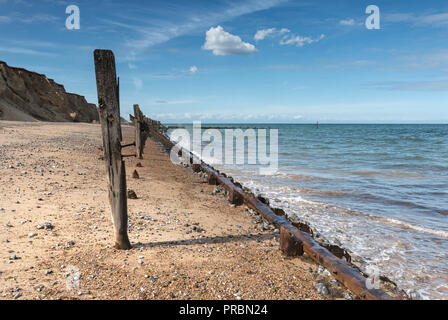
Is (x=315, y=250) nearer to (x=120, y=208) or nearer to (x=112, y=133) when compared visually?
(x=120, y=208)

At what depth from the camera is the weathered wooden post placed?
4.04m

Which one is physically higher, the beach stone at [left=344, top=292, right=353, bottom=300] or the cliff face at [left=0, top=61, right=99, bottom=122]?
the cliff face at [left=0, top=61, right=99, bottom=122]

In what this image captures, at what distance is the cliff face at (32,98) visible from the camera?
34.7 metres

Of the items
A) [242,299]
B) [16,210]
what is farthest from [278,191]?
[16,210]

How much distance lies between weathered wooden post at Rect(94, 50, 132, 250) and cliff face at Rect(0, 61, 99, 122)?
114 ft

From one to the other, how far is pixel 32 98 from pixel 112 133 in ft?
148

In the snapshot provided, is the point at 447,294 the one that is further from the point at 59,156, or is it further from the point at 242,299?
the point at 59,156

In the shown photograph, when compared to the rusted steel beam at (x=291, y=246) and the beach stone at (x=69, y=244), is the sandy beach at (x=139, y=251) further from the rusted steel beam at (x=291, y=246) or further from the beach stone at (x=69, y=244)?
the rusted steel beam at (x=291, y=246)

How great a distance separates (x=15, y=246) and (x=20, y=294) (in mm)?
1299

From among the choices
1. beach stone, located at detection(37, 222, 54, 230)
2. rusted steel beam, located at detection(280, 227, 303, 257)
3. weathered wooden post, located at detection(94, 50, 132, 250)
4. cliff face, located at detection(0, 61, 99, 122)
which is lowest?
rusted steel beam, located at detection(280, 227, 303, 257)

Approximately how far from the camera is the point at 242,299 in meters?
3.58

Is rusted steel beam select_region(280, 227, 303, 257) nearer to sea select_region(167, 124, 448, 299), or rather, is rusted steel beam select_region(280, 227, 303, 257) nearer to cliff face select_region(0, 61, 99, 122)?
sea select_region(167, 124, 448, 299)

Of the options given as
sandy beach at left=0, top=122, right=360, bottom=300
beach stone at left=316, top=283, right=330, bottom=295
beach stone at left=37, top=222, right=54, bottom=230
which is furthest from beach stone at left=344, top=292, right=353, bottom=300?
beach stone at left=37, top=222, right=54, bottom=230

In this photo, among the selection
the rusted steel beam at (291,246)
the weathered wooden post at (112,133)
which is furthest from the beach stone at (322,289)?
the weathered wooden post at (112,133)
